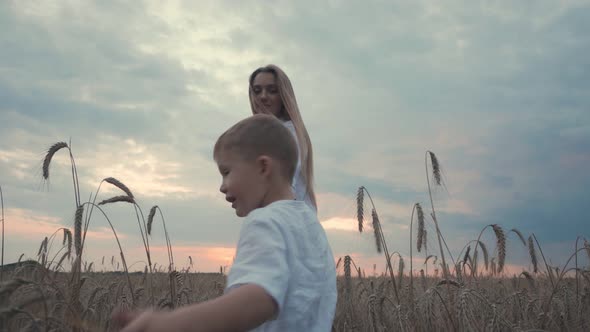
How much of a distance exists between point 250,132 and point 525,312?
3.01 metres

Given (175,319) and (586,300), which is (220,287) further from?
(175,319)

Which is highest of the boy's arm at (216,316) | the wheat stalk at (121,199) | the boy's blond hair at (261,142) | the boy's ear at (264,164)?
the wheat stalk at (121,199)

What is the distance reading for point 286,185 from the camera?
1.75 meters

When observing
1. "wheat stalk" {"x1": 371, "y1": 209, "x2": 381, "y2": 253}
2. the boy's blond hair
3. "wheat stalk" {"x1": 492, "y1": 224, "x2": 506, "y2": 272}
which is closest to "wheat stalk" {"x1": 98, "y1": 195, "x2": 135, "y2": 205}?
"wheat stalk" {"x1": 371, "y1": 209, "x2": 381, "y2": 253}

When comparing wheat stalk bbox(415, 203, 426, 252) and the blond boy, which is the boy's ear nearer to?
the blond boy

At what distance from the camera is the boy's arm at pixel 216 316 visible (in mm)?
1244

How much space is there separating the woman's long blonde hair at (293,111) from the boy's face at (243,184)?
1.83 metres

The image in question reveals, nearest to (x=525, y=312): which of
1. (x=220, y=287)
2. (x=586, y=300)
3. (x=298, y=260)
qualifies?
(x=586, y=300)

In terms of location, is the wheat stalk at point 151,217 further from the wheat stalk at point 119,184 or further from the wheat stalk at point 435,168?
the wheat stalk at point 435,168

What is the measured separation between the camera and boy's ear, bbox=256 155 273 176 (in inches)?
67.1

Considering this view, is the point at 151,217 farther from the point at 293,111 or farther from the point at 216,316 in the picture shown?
the point at 216,316

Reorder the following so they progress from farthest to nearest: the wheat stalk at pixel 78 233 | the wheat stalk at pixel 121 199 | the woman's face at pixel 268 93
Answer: the woman's face at pixel 268 93, the wheat stalk at pixel 121 199, the wheat stalk at pixel 78 233

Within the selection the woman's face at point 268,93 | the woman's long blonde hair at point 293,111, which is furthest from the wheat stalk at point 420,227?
the woman's face at point 268,93

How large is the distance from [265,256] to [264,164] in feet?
1.16
